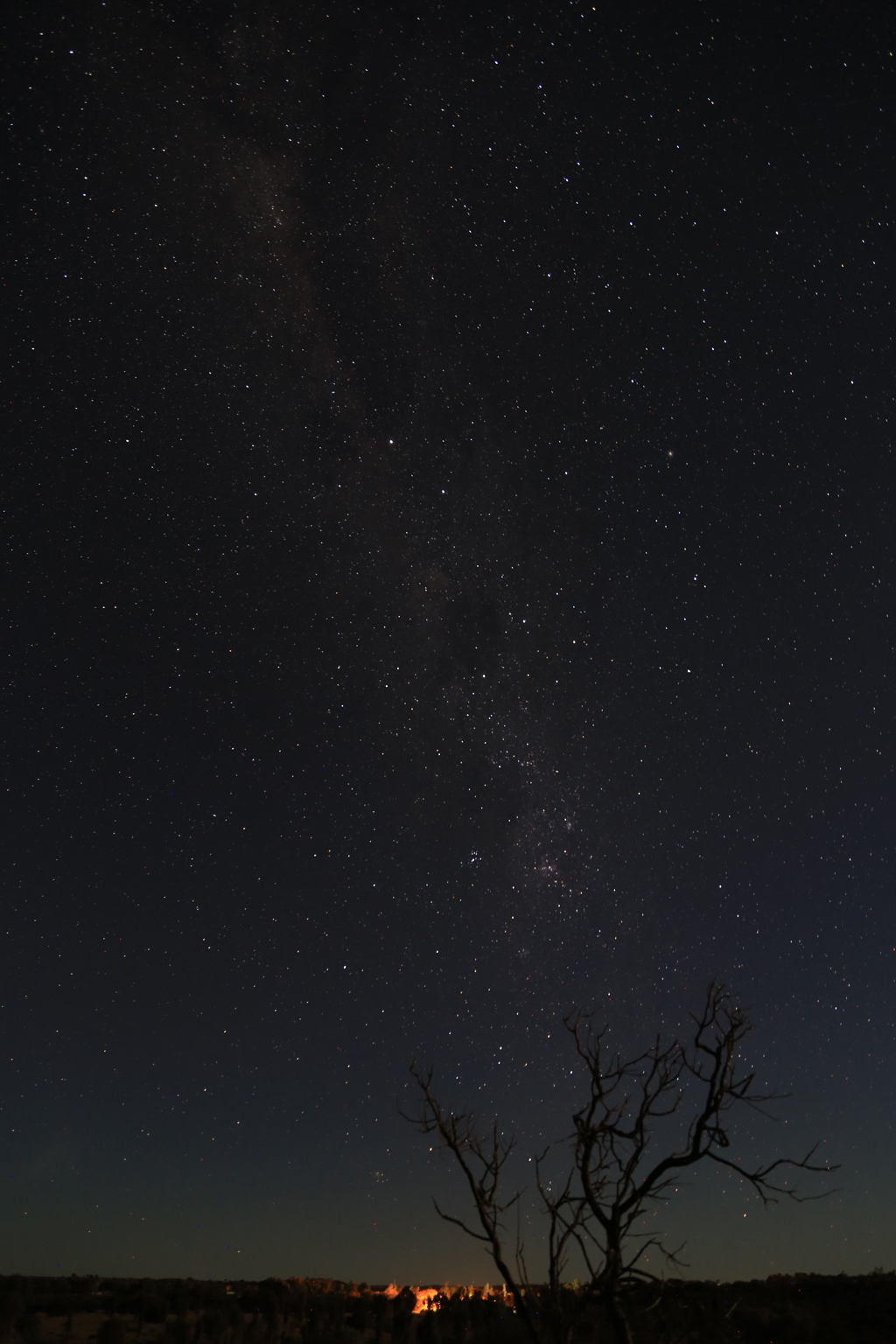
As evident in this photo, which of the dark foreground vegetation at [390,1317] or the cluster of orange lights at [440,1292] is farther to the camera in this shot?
the cluster of orange lights at [440,1292]

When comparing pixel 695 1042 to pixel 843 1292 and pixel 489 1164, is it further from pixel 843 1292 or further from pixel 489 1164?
pixel 843 1292

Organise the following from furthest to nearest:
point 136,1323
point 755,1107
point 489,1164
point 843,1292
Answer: point 843,1292 < point 136,1323 < point 489,1164 < point 755,1107

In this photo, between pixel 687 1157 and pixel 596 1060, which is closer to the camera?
pixel 687 1157

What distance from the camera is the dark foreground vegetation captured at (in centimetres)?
1636

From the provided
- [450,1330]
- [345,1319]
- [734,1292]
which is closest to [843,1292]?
[734,1292]

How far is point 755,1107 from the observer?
4.48 meters

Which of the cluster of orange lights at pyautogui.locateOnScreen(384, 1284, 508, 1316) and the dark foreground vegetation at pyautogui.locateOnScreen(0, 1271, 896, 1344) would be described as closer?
the dark foreground vegetation at pyautogui.locateOnScreen(0, 1271, 896, 1344)

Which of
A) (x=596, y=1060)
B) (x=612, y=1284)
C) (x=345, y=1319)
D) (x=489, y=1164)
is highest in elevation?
(x=596, y=1060)

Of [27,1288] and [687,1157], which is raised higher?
[687,1157]

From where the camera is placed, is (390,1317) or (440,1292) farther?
(440,1292)

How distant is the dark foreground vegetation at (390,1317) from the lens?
16.4 metres

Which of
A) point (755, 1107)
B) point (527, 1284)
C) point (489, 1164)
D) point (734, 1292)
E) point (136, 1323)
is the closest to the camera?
point (527, 1284)

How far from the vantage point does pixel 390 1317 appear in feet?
67.7

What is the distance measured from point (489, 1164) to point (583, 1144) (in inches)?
23.8
